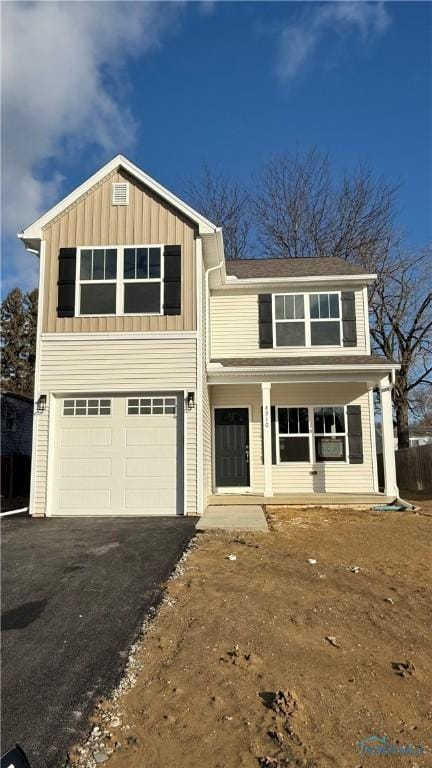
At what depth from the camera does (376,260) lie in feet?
68.2

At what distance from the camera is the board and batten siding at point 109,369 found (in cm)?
902

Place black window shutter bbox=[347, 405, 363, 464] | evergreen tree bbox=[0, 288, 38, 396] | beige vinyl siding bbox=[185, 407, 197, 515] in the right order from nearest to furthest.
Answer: beige vinyl siding bbox=[185, 407, 197, 515] < black window shutter bbox=[347, 405, 363, 464] < evergreen tree bbox=[0, 288, 38, 396]

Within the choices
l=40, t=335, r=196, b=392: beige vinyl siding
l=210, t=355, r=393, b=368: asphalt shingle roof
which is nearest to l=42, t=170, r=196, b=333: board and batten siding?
l=40, t=335, r=196, b=392: beige vinyl siding

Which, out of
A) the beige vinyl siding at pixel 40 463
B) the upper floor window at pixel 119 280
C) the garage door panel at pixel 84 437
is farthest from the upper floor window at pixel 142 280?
the beige vinyl siding at pixel 40 463

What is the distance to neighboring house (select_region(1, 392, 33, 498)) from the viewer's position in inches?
543

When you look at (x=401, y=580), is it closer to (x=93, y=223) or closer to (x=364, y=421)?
(x=364, y=421)

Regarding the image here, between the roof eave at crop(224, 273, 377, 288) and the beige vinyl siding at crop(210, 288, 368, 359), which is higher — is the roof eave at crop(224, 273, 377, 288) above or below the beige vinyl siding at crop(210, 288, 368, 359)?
above

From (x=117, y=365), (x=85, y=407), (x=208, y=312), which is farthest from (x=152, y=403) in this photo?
(x=208, y=312)

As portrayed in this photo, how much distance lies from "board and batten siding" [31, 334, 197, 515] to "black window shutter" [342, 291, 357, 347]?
4.28 meters

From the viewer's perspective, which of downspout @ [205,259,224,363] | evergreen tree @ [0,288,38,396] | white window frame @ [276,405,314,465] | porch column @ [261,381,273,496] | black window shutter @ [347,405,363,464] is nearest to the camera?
porch column @ [261,381,273,496]

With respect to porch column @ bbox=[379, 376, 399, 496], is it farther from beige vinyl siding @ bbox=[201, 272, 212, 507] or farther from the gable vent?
the gable vent

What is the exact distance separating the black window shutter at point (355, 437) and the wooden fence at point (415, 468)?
192 inches

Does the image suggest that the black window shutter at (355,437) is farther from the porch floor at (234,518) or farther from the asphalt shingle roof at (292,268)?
the asphalt shingle roof at (292,268)

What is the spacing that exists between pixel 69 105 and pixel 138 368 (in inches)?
189
